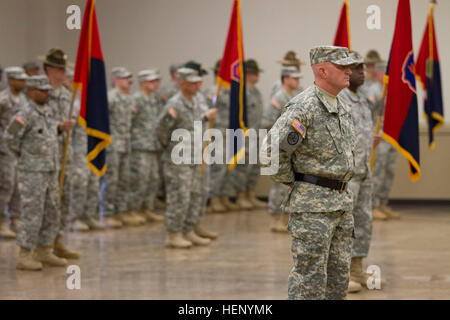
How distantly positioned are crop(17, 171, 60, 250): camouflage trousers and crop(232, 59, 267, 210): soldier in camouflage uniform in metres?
4.46

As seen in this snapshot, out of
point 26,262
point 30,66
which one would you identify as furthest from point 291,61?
point 26,262

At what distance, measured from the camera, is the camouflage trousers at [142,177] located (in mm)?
9523

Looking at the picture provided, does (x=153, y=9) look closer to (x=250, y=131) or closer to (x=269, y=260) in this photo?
(x=250, y=131)

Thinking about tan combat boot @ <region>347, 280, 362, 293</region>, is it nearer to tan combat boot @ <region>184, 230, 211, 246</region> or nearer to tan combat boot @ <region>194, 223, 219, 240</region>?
tan combat boot @ <region>184, 230, 211, 246</region>

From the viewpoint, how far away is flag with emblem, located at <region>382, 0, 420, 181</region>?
5809mm

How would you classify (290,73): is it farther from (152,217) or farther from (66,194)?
(66,194)

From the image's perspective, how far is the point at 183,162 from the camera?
24.7 feet

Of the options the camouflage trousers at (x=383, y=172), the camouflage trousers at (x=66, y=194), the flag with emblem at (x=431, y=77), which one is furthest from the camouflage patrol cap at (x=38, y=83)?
the flag with emblem at (x=431, y=77)

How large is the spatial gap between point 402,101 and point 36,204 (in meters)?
3.24

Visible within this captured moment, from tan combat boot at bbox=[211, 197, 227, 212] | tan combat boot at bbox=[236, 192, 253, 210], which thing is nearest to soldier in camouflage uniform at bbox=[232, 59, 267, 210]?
tan combat boot at bbox=[236, 192, 253, 210]

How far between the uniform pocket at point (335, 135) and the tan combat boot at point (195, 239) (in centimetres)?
401

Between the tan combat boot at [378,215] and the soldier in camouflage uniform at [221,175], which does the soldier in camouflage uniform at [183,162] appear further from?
the tan combat boot at [378,215]

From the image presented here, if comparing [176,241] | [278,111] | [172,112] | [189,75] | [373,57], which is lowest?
[176,241]
